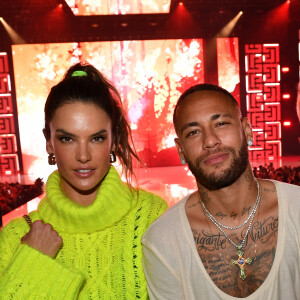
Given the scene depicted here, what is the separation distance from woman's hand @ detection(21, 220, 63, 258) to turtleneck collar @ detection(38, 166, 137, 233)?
0.13m

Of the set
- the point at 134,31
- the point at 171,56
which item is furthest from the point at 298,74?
the point at 134,31

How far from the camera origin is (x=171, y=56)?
34.8ft

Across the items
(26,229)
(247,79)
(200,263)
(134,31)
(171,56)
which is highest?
(134,31)

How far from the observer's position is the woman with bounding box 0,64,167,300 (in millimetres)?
1641

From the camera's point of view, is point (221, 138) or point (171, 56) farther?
point (171, 56)

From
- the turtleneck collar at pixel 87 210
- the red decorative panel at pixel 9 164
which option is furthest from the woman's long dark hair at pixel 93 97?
the red decorative panel at pixel 9 164

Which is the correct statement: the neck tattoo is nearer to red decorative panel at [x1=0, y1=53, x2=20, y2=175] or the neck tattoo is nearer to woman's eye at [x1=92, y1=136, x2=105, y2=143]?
woman's eye at [x1=92, y1=136, x2=105, y2=143]

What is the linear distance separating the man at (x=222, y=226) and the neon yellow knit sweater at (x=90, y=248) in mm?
110

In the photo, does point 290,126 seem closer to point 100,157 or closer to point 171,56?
point 171,56

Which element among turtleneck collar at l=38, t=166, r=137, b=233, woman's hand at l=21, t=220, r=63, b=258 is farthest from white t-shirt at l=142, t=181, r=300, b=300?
woman's hand at l=21, t=220, r=63, b=258

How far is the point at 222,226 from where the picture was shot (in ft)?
6.02

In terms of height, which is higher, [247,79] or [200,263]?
[247,79]

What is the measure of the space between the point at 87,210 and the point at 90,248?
7.6 inches

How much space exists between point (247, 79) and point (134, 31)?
3595 mm
